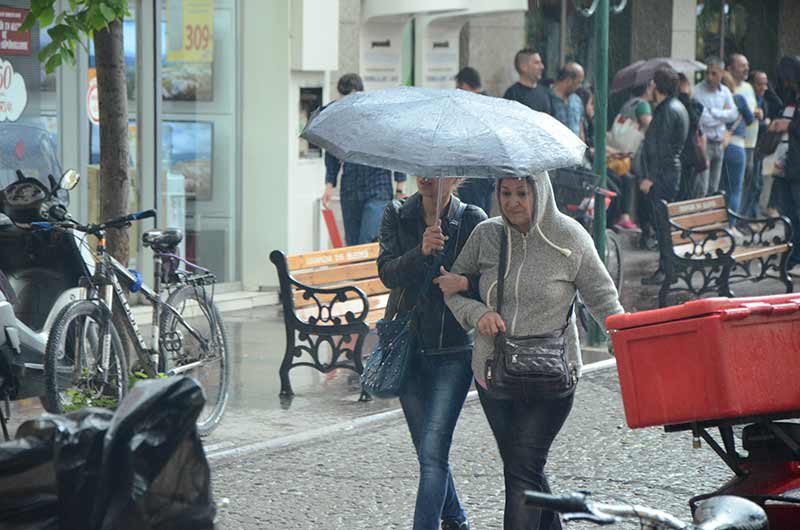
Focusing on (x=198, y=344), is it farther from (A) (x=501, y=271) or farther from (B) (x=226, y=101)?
(B) (x=226, y=101)

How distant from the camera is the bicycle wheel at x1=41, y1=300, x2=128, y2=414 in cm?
684

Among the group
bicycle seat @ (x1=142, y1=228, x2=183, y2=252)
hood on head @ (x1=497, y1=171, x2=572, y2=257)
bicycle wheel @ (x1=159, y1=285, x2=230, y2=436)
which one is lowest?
bicycle wheel @ (x1=159, y1=285, x2=230, y2=436)

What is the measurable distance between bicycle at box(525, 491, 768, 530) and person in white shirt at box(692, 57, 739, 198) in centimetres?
1466

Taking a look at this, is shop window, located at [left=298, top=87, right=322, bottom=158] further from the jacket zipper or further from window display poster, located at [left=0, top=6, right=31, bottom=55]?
the jacket zipper

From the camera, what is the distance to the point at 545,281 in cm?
511

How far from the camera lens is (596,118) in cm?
1066

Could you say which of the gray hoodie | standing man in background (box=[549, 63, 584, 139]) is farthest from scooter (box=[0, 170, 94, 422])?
standing man in background (box=[549, 63, 584, 139])

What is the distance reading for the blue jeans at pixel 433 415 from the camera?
5344mm

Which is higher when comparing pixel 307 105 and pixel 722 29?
pixel 722 29

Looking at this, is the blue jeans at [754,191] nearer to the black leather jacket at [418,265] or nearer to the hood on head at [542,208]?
the black leather jacket at [418,265]

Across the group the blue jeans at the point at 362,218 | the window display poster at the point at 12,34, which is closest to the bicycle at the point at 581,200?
the blue jeans at the point at 362,218

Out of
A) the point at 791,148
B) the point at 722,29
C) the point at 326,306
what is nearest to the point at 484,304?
the point at 326,306

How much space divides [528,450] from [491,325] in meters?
0.44

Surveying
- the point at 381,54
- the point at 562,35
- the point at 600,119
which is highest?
the point at 562,35
